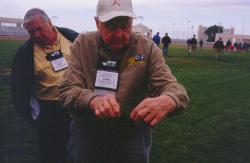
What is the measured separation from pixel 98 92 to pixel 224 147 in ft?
13.7

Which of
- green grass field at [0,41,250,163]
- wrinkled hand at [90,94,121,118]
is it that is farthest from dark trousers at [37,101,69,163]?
wrinkled hand at [90,94,121,118]

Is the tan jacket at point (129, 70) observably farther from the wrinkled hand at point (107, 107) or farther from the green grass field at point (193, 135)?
the green grass field at point (193, 135)

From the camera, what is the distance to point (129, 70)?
7.58 feet

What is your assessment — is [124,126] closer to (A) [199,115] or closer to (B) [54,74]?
(B) [54,74]

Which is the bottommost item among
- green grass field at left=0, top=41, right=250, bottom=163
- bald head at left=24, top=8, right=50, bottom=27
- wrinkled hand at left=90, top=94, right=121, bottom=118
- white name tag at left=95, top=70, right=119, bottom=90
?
green grass field at left=0, top=41, right=250, bottom=163

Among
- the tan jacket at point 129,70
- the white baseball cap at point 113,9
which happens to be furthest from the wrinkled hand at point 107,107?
the white baseball cap at point 113,9

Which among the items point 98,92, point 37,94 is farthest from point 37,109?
point 98,92

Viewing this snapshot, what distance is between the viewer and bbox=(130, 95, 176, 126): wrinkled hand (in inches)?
73.6

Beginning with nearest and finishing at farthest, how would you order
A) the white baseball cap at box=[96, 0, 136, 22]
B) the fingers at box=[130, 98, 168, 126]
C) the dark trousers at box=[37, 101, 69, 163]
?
the fingers at box=[130, 98, 168, 126] → the white baseball cap at box=[96, 0, 136, 22] → the dark trousers at box=[37, 101, 69, 163]

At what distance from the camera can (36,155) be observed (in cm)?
538

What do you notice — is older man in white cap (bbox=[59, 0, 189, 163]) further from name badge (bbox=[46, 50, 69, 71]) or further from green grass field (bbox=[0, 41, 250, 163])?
green grass field (bbox=[0, 41, 250, 163])

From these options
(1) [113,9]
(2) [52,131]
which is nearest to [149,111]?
(1) [113,9]

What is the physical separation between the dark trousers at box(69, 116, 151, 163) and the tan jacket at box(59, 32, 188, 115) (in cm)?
15

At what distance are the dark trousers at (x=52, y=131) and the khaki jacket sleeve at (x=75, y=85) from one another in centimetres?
177
